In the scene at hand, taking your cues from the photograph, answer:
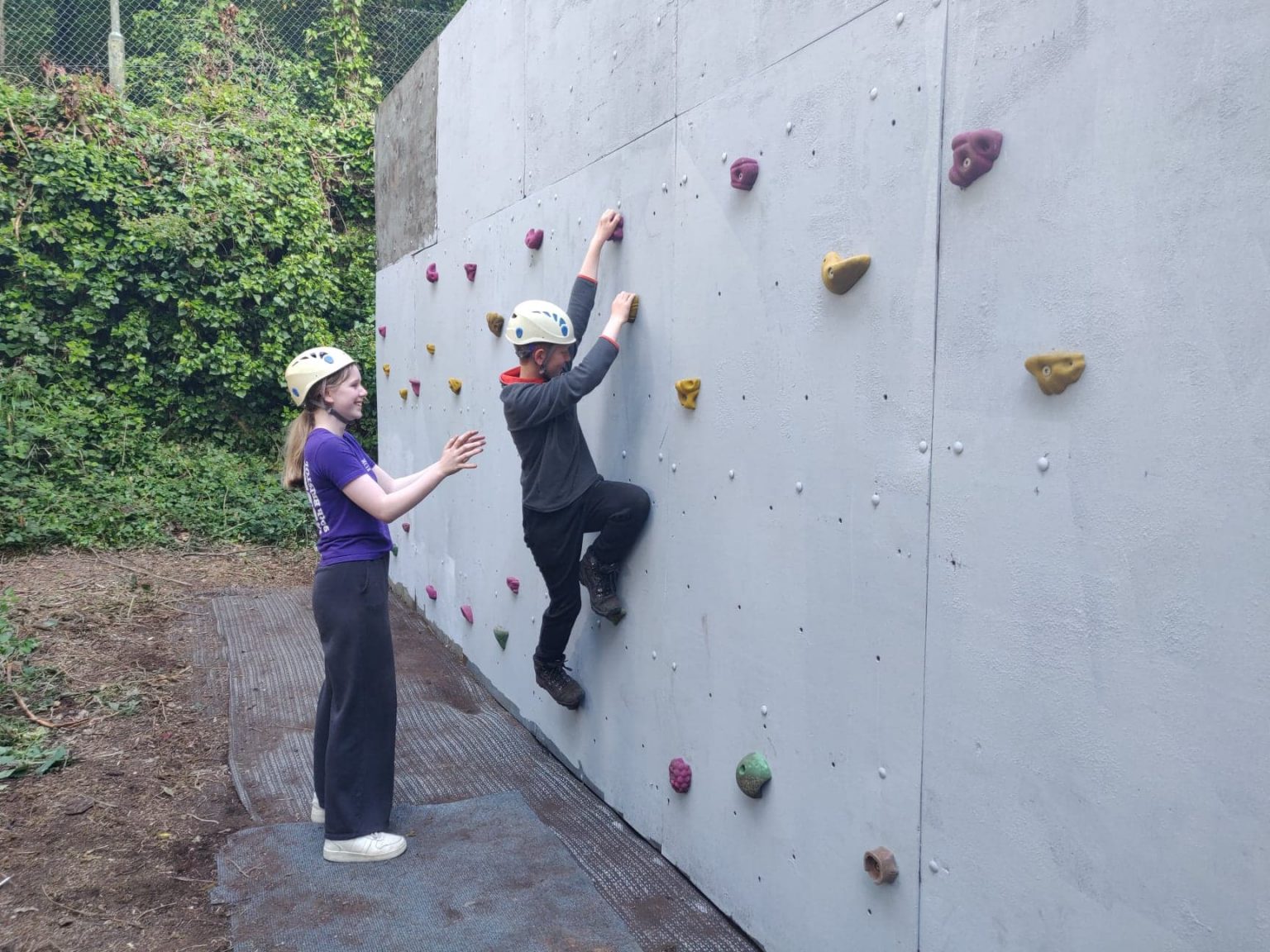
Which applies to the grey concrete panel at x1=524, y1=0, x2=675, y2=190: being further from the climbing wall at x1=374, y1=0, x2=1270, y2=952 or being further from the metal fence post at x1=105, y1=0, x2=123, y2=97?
the metal fence post at x1=105, y1=0, x2=123, y2=97

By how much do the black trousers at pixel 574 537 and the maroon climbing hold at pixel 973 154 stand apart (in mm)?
1735

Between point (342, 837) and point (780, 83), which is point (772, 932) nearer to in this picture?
point (342, 837)

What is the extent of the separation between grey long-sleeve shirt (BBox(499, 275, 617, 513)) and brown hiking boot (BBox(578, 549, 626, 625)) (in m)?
0.25

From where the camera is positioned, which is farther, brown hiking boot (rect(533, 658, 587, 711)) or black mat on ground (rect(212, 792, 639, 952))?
brown hiking boot (rect(533, 658, 587, 711))

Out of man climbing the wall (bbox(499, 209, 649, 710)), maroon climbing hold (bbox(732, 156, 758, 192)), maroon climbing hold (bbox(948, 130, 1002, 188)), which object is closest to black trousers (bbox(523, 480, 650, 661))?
man climbing the wall (bbox(499, 209, 649, 710))

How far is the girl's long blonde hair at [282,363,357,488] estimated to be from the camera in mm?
3646

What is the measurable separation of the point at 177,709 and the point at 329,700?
192 cm

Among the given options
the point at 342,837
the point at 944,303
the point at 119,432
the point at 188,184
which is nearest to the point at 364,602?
the point at 342,837

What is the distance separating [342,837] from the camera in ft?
12.2

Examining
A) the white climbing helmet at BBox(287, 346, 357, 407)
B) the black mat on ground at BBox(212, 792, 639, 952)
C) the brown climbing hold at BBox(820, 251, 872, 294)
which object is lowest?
the black mat on ground at BBox(212, 792, 639, 952)

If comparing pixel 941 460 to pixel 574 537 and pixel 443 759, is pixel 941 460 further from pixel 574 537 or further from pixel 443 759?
pixel 443 759

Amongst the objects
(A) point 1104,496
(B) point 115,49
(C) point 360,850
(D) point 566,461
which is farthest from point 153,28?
(A) point 1104,496

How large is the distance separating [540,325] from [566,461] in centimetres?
50

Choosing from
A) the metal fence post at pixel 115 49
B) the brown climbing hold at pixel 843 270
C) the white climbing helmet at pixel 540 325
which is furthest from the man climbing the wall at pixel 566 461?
the metal fence post at pixel 115 49
